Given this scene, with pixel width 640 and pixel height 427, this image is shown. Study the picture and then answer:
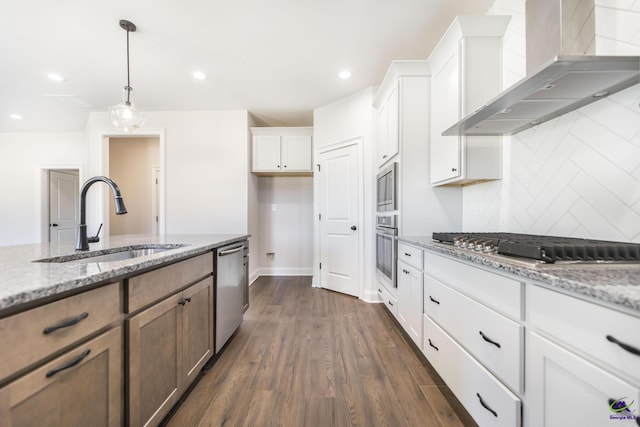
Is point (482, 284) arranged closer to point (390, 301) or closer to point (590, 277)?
point (590, 277)

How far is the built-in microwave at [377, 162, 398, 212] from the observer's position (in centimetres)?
231

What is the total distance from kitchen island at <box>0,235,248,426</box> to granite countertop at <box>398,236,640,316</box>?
54.0 inches

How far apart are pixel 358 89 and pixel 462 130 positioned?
1878 mm

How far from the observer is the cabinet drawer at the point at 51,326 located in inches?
23.0

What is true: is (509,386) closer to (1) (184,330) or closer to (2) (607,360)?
(2) (607,360)

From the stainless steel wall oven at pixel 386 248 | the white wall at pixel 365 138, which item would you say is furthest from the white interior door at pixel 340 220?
the stainless steel wall oven at pixel 386 248

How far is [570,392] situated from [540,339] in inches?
5.5

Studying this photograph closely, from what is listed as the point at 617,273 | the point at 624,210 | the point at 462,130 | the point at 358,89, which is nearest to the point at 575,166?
the point at 624,210

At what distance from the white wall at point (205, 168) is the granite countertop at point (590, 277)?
11.2 feet

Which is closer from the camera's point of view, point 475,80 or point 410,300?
point 475,80

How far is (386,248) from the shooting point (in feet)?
8.13

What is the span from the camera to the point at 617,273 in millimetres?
733

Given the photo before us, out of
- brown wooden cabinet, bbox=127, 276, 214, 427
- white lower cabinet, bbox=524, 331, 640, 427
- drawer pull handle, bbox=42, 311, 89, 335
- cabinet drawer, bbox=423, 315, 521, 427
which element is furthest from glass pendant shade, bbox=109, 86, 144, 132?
white lower cabinet, bbox=524, 331, 640, 427

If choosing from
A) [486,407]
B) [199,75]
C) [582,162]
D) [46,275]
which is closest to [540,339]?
[486,407]
